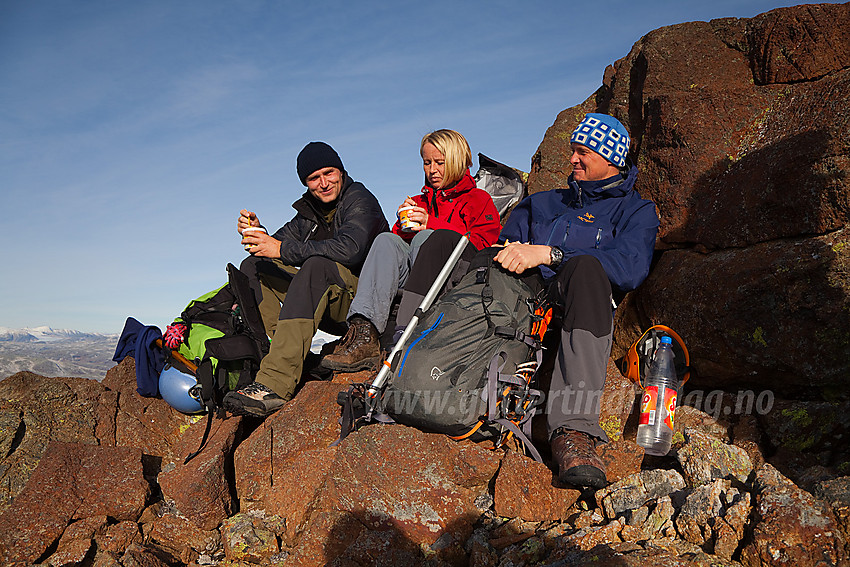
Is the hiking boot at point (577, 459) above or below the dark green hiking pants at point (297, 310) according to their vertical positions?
below

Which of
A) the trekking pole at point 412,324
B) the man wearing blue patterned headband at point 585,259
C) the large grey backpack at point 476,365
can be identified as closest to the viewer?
the man wearing blue patterned headband at point 585,259

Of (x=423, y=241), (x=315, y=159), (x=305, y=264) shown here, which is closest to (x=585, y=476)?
(x=423, y=241)

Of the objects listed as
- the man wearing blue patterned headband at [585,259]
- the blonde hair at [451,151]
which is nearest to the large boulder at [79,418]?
the blonde hair at [451,151]

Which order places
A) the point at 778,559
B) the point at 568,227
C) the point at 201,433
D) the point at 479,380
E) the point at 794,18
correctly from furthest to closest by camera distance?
the point at 201,433 → the point at 794,18 → the point at 568,227 → the point at 479,380 → the point at 778,559

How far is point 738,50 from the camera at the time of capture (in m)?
6.68

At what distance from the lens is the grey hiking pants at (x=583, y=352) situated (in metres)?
4.36

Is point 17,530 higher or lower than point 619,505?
lower

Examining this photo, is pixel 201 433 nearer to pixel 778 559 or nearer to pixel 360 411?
pixel 360 411

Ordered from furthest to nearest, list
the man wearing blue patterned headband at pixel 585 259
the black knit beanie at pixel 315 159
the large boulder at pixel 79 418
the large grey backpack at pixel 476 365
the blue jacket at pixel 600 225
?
the black knit beanie at pixel 315 159 → the large boulder at pixel 79 418 → the blue jacket at pixel 600 225 → the large grey backpack at pixel 476 365 → the man wearing blue patterned headband at pixel 585 259

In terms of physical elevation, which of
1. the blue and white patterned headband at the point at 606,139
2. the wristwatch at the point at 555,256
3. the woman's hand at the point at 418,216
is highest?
the blue and white patterned headband at the point at 606,139

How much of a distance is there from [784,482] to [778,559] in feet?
2.62

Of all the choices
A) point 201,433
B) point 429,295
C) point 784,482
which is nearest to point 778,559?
point 784,482

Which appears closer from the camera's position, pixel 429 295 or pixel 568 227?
pixel 429 295

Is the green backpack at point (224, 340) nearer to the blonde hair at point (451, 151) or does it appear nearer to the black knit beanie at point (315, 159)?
the black knit beanie at point (315, 159)
